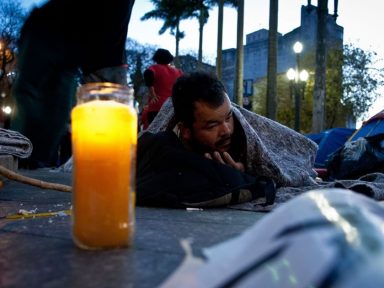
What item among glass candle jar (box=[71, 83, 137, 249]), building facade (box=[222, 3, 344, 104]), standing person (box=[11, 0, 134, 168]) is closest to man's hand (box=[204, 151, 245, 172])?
standing person (box=[11, 0, 134, 168])

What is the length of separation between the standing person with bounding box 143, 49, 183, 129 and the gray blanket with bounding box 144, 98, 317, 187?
9.54ft

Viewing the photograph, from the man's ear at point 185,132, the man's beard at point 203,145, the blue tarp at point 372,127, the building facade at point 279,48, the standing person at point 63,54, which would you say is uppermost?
the building facade at point 279,48

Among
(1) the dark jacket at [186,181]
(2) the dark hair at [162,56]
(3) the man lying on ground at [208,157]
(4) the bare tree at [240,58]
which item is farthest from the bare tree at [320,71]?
(1) the dark jacket at [186,181]

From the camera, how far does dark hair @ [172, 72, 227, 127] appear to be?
2578 millimetres

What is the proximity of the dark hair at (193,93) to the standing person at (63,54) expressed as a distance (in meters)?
0.61

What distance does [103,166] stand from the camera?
974 mm

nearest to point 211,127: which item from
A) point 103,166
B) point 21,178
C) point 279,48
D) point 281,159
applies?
point 281,159

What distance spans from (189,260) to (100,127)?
41 cm

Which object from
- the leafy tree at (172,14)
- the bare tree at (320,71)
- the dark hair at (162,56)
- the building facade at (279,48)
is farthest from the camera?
the building facade at (279,48)

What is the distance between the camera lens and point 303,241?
55 cm

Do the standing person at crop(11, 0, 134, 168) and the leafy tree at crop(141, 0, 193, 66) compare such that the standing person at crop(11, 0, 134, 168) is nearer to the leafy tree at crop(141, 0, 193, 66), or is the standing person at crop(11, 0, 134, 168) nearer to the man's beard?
the man's beard

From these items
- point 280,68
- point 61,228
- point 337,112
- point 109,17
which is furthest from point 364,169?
point 280,68

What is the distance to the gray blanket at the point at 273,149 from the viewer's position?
9.14ft

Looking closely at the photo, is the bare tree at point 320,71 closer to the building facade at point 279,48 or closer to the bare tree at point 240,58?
the bare tree at point 240,58
